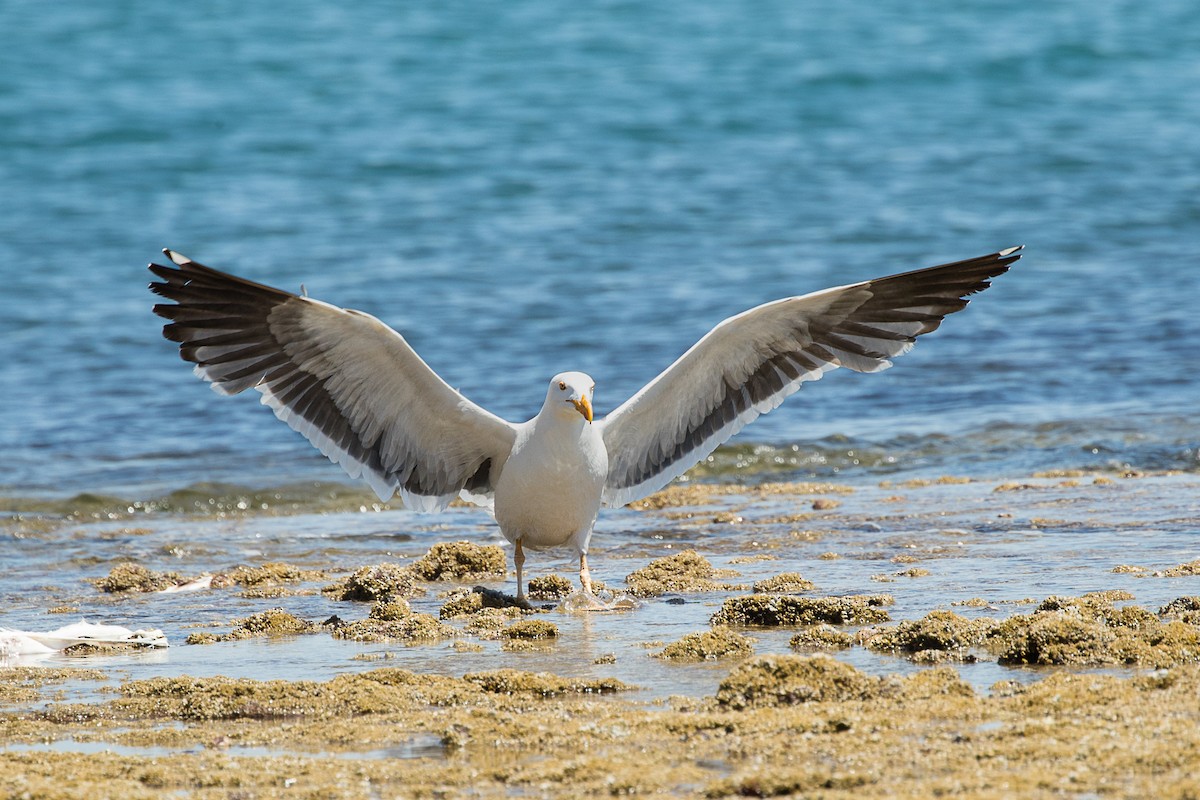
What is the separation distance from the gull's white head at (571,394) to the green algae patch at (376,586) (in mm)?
1157

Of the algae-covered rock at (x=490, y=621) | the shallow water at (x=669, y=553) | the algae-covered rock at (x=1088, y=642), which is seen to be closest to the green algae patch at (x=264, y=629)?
the shallow water at (x=669, y=553)

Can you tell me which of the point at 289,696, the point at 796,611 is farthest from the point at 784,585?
the point at 289,696

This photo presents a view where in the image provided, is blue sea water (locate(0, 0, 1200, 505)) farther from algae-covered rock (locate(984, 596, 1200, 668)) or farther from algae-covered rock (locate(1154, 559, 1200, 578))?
algae-covered rock (locate(984, 596, 1200, 668))

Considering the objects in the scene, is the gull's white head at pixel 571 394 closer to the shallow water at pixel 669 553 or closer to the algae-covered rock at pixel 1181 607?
the shallow water at pixel 669 553

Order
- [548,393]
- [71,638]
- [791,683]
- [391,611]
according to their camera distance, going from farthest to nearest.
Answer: [548,393], [391,611], [71,638], [791,683]

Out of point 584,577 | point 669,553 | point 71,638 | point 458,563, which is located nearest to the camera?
point 71,638

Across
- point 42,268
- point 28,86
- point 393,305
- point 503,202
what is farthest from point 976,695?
point 28,86

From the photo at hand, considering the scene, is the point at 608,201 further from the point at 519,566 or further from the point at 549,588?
the point at 519,566

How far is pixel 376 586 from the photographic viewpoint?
7.92 metres

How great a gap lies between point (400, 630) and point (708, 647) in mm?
1499

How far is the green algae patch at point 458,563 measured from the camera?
858 centimetres

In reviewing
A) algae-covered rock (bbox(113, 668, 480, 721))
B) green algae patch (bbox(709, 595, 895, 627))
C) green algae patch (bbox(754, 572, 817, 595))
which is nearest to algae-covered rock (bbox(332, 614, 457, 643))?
algae-covered rock (bbox(113, 668, 480, 721))

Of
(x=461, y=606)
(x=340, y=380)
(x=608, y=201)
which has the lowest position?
(x=461, y=606)

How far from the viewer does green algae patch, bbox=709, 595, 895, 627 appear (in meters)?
6.63
